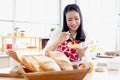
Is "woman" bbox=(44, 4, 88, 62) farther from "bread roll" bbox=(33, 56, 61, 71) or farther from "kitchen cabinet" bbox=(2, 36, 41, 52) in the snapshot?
"kitchen cabinet" bbox=(2, 36, 41, 52)

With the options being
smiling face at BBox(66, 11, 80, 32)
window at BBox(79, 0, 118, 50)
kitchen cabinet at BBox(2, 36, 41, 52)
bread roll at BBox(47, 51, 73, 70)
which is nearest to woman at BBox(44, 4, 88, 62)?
smiling face at BBox(66, 11, 80, 32)

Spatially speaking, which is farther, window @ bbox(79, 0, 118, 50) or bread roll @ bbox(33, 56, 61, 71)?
window @ bbox(79, 0, 118, 50)

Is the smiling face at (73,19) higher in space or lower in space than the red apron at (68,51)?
higher

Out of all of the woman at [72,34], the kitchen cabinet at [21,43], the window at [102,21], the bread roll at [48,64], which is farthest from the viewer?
the window at [102,21]

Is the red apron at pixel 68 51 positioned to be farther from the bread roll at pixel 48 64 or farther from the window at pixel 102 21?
the window at pixel 102 21

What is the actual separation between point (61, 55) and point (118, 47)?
3472 millimetres

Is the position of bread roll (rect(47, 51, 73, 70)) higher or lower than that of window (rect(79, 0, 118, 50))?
lower

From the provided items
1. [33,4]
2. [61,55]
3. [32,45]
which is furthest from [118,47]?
[61,55]

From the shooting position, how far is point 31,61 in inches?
35.5

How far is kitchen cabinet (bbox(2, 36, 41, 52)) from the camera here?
163 inches

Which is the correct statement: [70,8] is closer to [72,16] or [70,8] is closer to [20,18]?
[72,16]

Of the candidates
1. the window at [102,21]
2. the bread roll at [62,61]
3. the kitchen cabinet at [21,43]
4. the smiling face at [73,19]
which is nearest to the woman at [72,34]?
the smiling face at [73,19]

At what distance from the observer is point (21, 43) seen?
453cm

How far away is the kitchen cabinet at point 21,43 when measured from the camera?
4139mm
